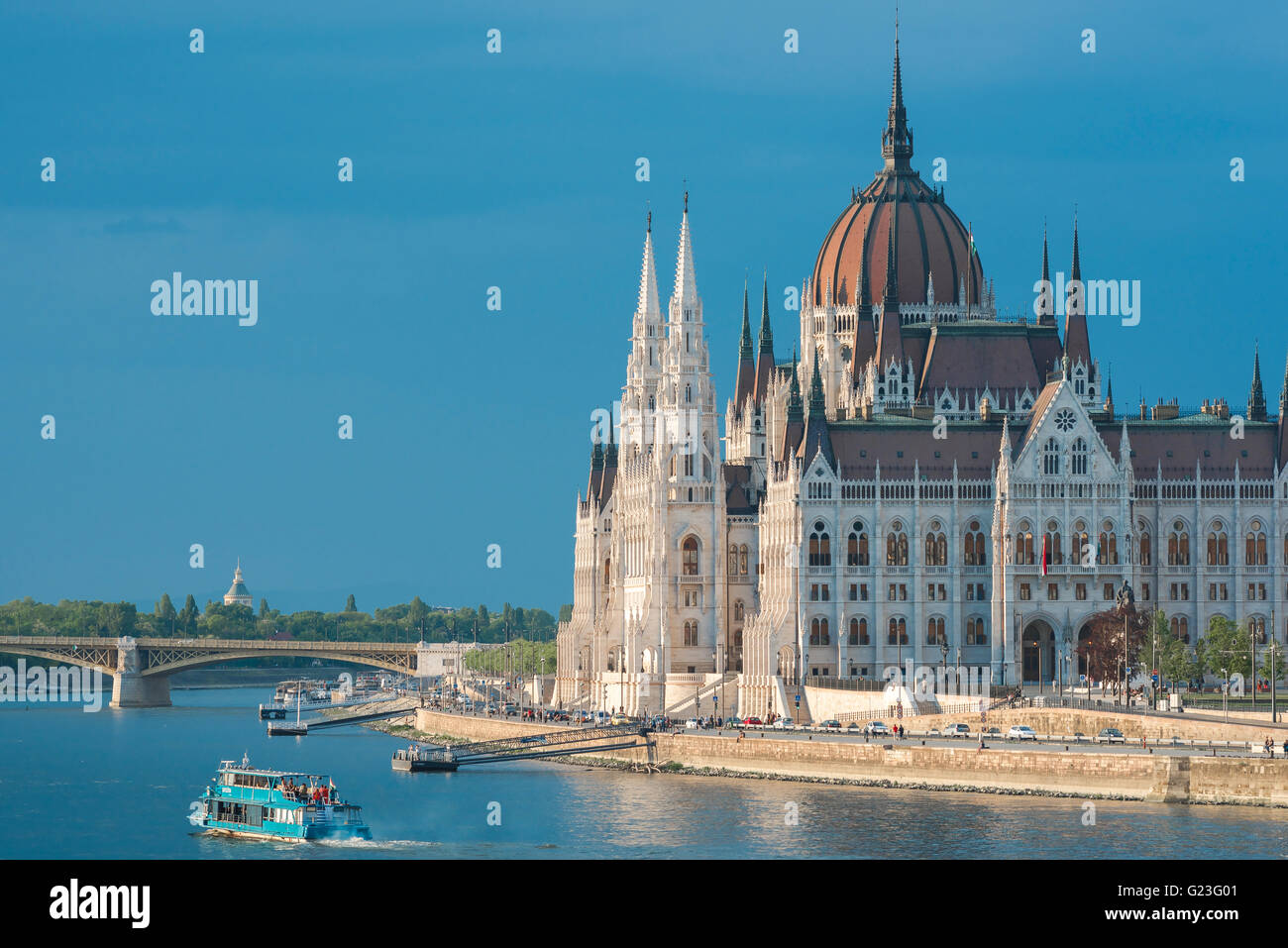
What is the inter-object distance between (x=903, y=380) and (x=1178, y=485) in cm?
2137

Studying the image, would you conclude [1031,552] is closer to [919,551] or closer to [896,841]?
[919,551]

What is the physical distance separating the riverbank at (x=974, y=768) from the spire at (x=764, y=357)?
51.5m

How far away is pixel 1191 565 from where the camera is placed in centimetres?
14650

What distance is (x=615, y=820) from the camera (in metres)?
101

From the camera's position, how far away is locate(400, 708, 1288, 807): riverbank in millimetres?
98062

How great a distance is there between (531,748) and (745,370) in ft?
181

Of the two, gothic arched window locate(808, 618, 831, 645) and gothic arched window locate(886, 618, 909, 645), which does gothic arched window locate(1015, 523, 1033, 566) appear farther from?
gothic arched window locate(808, 618, 831, 645)

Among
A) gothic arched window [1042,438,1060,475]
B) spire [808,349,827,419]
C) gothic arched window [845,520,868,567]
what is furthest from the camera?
spire [808,349,827,419]

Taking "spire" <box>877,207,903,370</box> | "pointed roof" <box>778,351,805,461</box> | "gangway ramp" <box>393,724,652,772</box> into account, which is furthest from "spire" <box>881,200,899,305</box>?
"gangway ramp" <box>393,724,652,772</box>

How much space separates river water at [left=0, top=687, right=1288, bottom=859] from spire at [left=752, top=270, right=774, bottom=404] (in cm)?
5021

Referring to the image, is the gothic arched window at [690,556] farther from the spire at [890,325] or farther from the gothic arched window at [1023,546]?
the gothic arched window at [1023,546]

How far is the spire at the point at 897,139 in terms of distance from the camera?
174 metres
